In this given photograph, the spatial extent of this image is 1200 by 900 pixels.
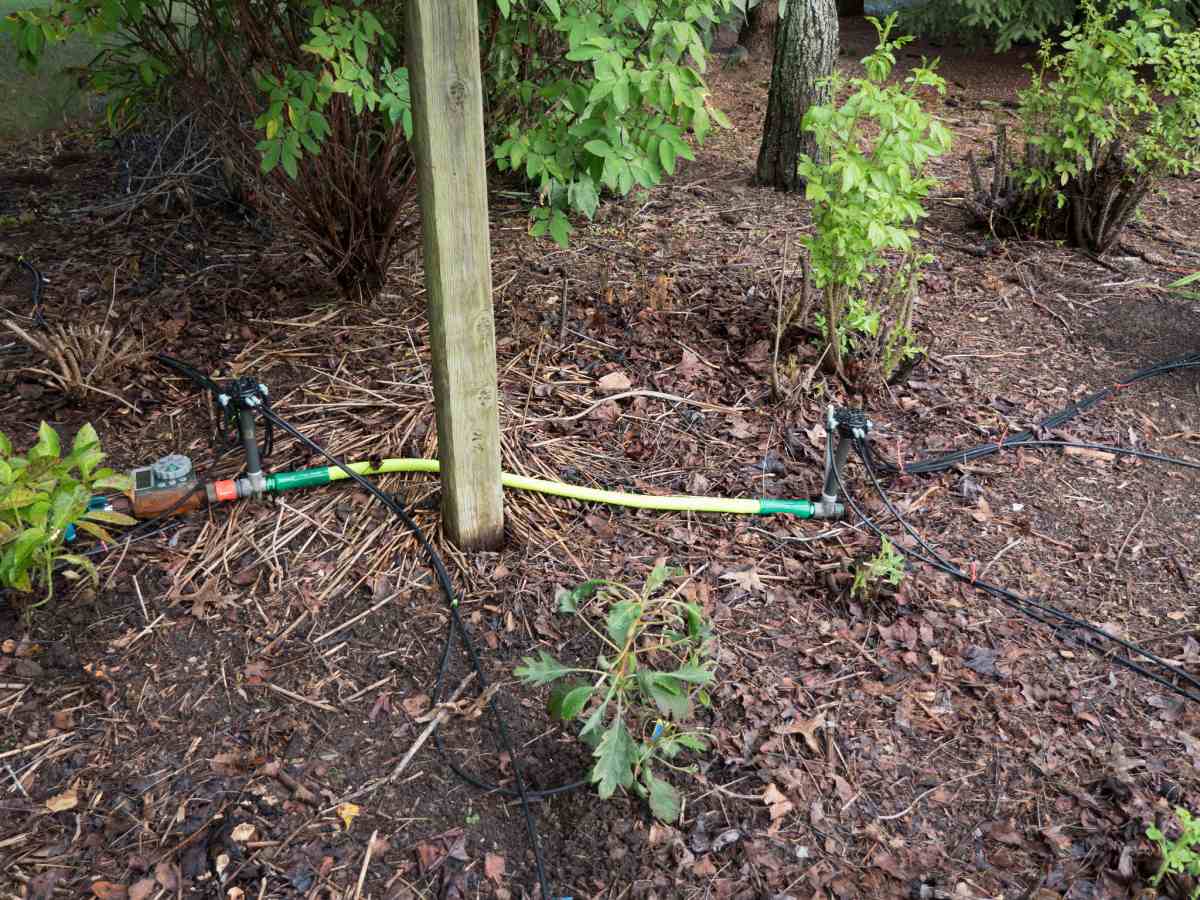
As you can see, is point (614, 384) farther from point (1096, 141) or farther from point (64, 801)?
point (1096, 141)

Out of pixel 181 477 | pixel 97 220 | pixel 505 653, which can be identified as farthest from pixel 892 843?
pixel 97 220

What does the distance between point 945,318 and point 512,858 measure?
2.90m

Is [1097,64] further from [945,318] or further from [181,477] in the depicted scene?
[181,477]

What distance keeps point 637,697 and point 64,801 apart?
1.30 m

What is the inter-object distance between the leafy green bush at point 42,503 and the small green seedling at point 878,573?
1.97 m

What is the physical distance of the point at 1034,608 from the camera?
8.74 ft

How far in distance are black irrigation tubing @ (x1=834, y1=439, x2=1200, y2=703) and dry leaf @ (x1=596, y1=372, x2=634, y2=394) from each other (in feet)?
2.75

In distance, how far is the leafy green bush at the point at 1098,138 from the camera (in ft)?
12.7

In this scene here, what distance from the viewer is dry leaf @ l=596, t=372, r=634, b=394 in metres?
3.34

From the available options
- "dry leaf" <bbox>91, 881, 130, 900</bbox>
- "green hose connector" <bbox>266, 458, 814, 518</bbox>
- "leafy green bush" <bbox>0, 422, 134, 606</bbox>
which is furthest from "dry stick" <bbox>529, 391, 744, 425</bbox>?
"dry leaf" <bbox>91, 881, 130, 900</bbox>

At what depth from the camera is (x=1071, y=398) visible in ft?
11.6

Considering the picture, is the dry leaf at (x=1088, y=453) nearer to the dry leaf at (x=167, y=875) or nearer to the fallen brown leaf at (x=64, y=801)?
the dry leaf at (x=167, y=875)

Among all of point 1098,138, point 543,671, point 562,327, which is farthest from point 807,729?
point 1098,138

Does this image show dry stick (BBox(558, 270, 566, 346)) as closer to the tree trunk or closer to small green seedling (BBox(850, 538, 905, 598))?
small green seedling (BBox(850, 538, 905, 598))
